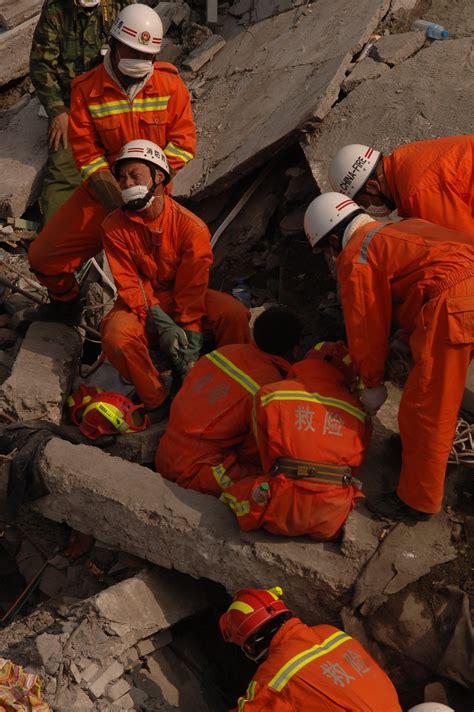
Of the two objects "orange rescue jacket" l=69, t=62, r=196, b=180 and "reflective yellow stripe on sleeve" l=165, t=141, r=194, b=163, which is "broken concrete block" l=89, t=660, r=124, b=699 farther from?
"reflective yellow stripe on sleeve" l=165, t=141, r=194, b=163

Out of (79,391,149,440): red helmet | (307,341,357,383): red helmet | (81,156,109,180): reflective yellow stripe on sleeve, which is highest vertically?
(81,156,109,180): reflective yellow stripe on sleeve

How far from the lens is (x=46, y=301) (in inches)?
286

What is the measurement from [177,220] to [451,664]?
10.7 feet

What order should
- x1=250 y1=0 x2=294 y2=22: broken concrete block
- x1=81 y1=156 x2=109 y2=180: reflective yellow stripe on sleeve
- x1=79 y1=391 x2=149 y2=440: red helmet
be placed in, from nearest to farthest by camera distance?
1. x1=79 y1=391 x2=149 y2=440: red helmet
2. x1=81 y1=156 x2=109 y2=180: reflective yellow stripe on sleeve
3. x1=250 y1=0 x2=294 y2=22: broken concrete block

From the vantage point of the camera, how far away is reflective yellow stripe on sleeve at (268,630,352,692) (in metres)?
3.62

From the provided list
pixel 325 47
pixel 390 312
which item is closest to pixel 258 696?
pixel 390 312

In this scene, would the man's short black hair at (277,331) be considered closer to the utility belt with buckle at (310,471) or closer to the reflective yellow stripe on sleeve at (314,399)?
the reflective yellow stripe on sleeve at (314,399)

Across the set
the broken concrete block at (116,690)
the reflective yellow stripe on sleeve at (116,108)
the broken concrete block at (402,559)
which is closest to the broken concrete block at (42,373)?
the reflective yellow stripe on sleeve at (116,108)

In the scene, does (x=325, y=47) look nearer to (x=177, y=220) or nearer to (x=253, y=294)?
(x=253, y=294)

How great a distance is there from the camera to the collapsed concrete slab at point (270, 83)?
23.7 feet

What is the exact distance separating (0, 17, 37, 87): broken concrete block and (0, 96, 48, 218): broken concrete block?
1.64 feet

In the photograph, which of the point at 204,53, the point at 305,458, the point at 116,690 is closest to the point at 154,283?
the point at 305,458

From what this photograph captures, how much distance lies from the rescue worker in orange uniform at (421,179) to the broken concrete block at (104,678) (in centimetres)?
295

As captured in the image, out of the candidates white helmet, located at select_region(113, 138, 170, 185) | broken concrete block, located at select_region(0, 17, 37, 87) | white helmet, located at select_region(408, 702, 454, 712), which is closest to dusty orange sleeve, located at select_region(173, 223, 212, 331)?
white helmet, located at select_region(113, 138, 170, 185)
